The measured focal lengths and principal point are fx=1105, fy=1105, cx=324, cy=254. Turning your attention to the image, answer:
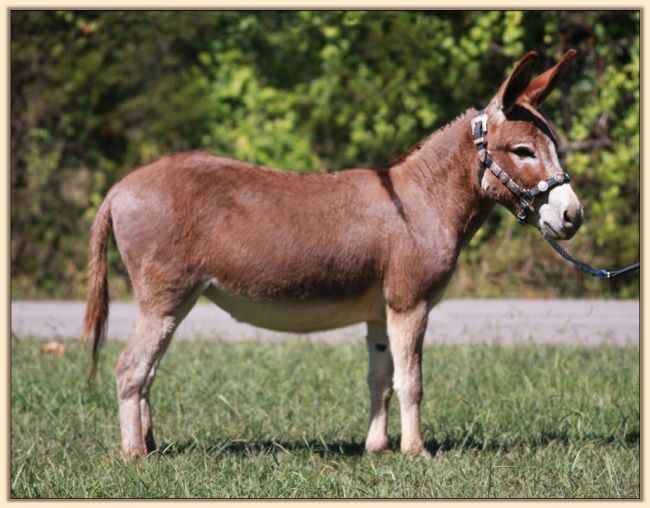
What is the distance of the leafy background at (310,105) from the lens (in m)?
11.0

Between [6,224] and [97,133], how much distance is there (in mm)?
6229

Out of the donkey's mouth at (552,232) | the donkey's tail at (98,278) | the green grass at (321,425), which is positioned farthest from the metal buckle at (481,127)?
the donkey's tail at (98,278)

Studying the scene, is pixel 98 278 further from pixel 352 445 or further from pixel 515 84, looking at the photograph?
pixel 515 84

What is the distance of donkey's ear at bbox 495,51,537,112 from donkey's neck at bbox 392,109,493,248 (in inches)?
10.3

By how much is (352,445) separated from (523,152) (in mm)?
1827

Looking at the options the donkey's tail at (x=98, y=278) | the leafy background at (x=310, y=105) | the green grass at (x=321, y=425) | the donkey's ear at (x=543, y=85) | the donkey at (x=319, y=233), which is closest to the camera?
the green grass at (x=321, y=425)

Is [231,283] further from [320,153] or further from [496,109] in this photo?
[320,153]

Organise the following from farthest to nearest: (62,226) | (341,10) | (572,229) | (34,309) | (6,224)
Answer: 1. (62,226)
2. (34,309)
3. (341,10)
4. (6,224)
5. (572,229)

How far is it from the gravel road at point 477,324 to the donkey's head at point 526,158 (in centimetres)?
348

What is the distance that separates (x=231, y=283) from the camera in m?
5.48

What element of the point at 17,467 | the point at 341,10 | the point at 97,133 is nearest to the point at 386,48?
→ the point at 341,10

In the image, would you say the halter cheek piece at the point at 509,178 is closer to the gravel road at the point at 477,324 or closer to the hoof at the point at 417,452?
the hoof at the point at 417,452

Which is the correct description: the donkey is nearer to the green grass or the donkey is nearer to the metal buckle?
the metal buckle

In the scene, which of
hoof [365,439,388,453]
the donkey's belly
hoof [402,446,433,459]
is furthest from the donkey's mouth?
hoof [365,439,388,453]
